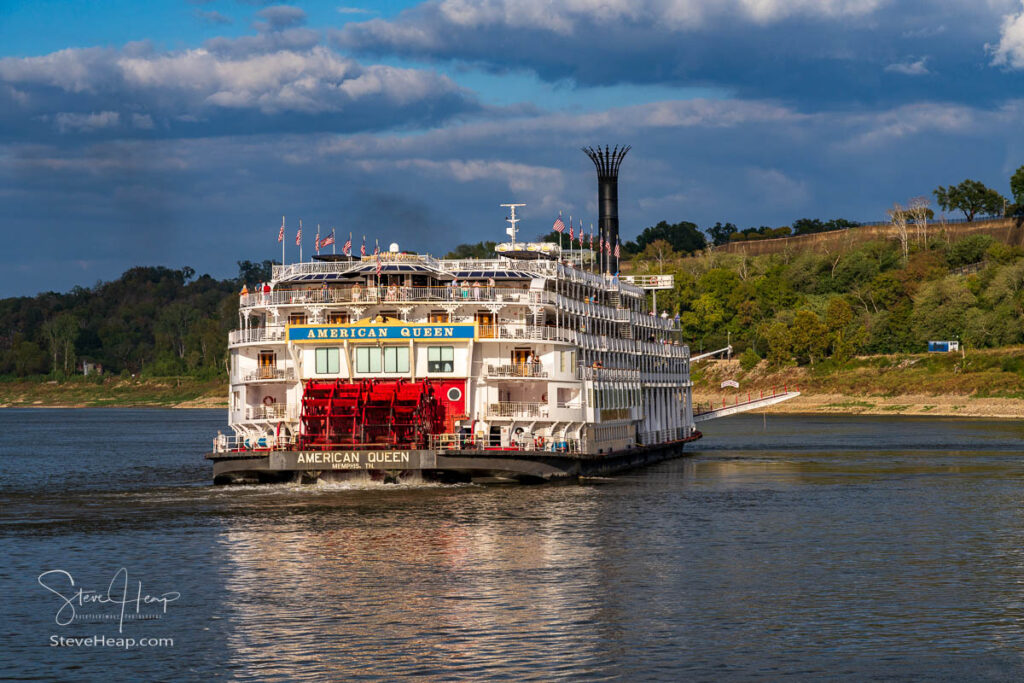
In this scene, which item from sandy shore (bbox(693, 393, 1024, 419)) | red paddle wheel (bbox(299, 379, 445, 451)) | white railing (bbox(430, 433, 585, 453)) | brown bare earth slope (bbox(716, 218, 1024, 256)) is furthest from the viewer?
brown bare earth slope (bbox(716, 218, 1024, 256))

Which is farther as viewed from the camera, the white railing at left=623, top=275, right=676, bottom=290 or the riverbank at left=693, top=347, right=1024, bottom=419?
the riverbank at left=693, top=347, right=1024, bottom=419

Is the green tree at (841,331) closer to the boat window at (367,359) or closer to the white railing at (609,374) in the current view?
the white railing at (609,374)

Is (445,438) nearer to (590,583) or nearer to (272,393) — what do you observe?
(272,393)

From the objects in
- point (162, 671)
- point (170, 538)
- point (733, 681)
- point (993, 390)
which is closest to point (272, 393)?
point (170, 538)

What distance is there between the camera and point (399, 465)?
5103 centimetres

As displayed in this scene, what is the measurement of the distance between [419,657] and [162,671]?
17.1ft

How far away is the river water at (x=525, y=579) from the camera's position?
26719 millimetres

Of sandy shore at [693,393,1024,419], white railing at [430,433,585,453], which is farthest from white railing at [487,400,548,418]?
sandy shore at [693,393,1024,419]

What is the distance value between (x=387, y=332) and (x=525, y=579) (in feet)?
68.8

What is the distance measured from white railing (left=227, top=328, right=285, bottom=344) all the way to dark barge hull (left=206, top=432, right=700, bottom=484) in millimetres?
5542

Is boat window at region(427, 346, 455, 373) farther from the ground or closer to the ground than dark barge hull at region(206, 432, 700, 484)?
farther from the ground

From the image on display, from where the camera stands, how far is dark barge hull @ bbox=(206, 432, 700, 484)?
5066 cm

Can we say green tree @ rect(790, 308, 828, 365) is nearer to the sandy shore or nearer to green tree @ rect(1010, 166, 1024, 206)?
the sandy shore

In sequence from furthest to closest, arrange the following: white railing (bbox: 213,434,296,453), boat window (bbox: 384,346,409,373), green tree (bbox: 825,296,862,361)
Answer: green tree (bbox: 825,296,862,361) < boat window (bbox: 384,346,409,373) < white railing (bbox: 213,434,296,453)
